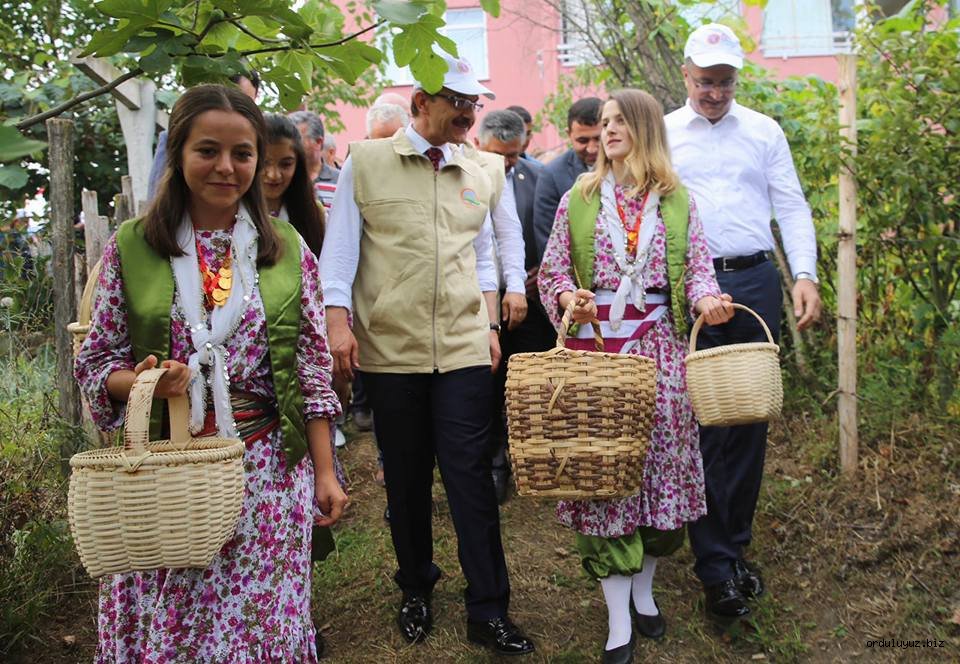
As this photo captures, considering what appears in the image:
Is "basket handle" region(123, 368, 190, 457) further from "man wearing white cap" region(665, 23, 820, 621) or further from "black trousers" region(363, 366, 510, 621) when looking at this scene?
"man wearing white cap" region(665, 23, 820, 621)

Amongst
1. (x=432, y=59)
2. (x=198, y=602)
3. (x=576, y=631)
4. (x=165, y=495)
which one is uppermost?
(x=432, y=59)

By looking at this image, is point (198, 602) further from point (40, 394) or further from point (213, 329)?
point (40, 394)

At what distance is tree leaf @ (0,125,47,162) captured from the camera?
1.03 m

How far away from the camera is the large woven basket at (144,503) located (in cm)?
197

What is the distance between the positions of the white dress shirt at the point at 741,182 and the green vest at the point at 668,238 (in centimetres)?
38

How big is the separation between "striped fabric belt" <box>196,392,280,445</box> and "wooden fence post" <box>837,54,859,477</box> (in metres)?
3.22

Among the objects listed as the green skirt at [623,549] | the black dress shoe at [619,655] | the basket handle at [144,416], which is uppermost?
the basket handle at [144,416]

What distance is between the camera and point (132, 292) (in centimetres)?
241

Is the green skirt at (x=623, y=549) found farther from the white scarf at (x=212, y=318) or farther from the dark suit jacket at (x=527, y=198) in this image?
the dark suit jacket at (x=527, y=198)

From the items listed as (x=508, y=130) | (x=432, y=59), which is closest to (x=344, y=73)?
(x=432, y=59)

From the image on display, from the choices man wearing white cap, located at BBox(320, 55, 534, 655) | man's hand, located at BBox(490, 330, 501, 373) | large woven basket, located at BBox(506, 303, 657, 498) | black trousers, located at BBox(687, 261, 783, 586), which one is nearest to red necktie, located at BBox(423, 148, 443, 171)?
man wearing white cap, located at BBox(320, 55, 534, 655)

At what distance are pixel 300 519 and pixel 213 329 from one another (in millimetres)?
566

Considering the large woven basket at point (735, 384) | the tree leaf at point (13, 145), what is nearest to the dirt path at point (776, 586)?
the large woven basket at point (735, 384)

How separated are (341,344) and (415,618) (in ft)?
4.02
